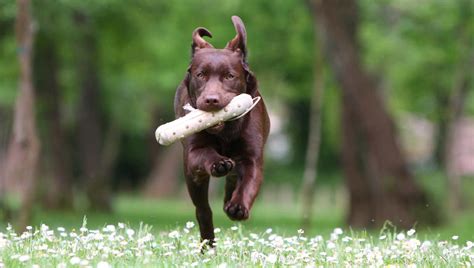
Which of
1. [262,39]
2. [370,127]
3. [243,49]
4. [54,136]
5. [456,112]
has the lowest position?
[243,49]

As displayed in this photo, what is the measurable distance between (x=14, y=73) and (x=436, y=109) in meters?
17.6

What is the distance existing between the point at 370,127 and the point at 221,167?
1769 cm

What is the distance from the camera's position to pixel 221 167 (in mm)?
7402

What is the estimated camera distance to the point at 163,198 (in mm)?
50062

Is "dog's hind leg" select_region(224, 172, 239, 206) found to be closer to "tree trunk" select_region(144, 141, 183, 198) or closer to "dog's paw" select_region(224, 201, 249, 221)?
"dog's paw" select_region(224, 201, 249, 221)

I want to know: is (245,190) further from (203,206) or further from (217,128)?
(203,206)

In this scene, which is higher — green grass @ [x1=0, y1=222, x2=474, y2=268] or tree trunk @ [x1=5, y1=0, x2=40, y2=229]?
tree trunk @ [x1=5, y1=0, x2=40, y2=229]

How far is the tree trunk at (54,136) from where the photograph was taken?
104 feet

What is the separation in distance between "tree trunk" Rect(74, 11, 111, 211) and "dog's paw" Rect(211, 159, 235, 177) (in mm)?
23627

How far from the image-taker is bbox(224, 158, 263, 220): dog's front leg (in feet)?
24.3

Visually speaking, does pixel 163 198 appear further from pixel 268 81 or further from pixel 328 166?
pixel 268 81

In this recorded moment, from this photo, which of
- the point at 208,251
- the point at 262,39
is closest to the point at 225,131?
the point at 208,251

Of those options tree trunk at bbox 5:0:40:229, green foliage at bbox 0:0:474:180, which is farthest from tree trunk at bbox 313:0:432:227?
tree trunk at bbox 5:0:40:229

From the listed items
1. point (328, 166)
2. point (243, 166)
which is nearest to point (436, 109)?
point (328, 166)
